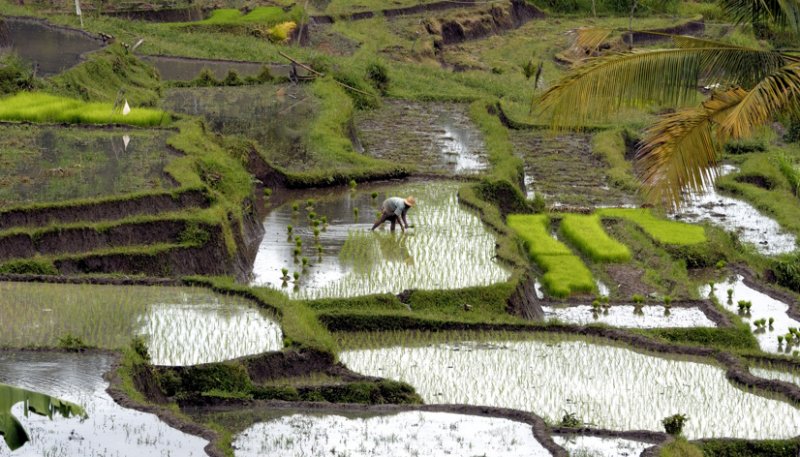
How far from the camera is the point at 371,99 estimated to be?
2514 cm

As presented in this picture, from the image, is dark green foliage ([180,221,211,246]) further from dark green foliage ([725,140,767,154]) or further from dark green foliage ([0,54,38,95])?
dark green foliage ([725,140,767,154])

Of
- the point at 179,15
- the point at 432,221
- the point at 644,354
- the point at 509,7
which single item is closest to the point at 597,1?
the point at 509,7

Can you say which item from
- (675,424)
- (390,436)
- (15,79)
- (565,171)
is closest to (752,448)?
(675,424)

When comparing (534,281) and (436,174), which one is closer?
(534,281)

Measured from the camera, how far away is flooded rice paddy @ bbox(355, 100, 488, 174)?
20469 millimetres

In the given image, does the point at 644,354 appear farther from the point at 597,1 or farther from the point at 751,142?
the point at 597,1

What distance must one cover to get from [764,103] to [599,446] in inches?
92.3

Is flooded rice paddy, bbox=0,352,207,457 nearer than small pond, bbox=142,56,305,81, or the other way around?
flooded rice paddy, bbox=0,352,207,457

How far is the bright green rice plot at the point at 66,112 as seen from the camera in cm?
1839

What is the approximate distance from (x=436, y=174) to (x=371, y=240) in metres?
4.07

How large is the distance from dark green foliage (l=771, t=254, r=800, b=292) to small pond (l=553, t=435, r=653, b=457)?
7.67m

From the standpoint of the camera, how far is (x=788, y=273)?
16281mm

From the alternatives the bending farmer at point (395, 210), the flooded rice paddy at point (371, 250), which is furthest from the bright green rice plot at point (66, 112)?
the bending farmer at point (395, 210)

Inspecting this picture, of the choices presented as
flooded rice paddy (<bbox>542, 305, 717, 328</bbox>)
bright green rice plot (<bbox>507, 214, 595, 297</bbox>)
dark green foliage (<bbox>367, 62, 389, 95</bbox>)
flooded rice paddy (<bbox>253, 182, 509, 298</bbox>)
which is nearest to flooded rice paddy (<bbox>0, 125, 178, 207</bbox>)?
flooded rice paddy (<bbox>253, 182, 509, 298</bbox>)
